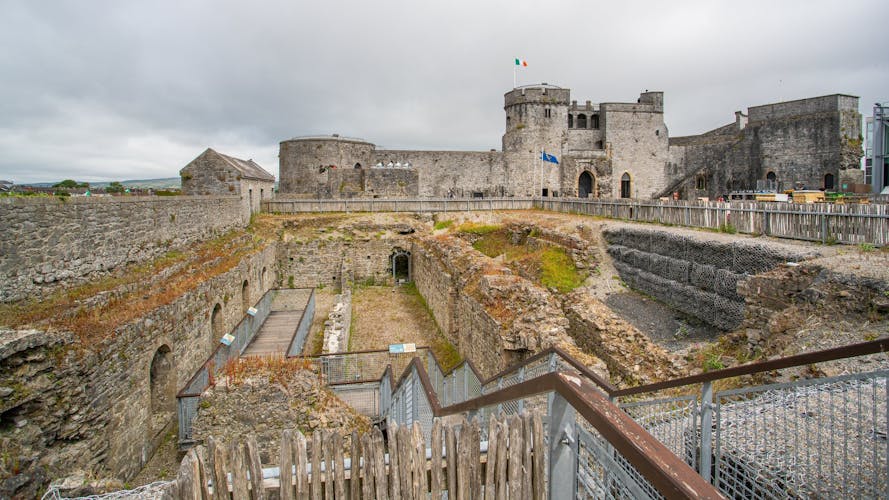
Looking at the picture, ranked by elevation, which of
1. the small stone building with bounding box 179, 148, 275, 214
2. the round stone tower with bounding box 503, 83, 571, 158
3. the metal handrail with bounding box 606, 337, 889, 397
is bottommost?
the metal handrail with bounding box 606, 337, 889, 397

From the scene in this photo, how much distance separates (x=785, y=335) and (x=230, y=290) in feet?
41.4

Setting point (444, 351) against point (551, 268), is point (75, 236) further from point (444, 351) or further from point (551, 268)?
point (551, 268)

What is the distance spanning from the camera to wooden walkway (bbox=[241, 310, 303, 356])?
43.0 feet

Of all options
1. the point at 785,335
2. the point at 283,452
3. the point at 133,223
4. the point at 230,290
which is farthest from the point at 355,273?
the point at 283,452

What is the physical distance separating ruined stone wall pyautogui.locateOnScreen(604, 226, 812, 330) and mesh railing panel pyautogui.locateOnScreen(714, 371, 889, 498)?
8.58 meters

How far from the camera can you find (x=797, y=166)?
2994 cm

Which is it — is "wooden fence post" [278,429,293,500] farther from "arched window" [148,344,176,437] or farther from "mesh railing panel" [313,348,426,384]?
"mesh railing panel" [313,348,426,384]

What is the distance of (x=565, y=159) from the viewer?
3803cm

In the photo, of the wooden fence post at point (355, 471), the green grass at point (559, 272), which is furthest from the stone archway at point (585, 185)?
the wooden fence post at point (355, 471)

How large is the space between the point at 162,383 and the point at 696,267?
1286cm

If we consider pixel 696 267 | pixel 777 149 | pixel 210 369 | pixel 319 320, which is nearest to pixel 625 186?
pixel 777 149

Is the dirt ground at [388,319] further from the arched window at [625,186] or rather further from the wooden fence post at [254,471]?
the arched window at [625,186]

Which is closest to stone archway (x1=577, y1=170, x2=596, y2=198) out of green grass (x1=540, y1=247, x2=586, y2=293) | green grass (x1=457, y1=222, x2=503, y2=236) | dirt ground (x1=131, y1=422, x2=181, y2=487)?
green grass (x1=457, y1=222, x2=503, y2=236)

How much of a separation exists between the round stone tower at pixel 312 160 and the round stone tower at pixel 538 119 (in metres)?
12.3
